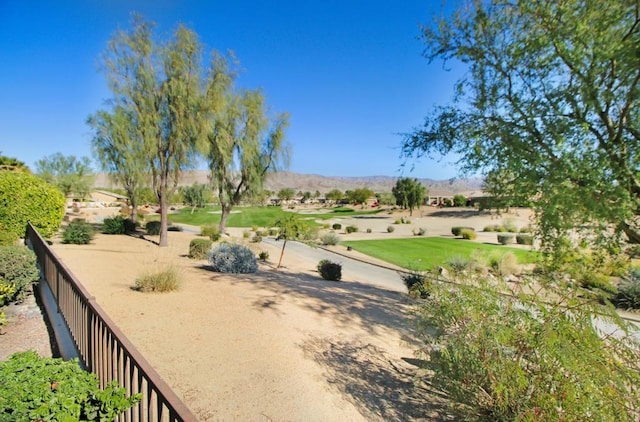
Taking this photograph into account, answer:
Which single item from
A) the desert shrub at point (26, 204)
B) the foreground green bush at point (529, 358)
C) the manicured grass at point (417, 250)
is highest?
the desert shrub at point (26, 204)

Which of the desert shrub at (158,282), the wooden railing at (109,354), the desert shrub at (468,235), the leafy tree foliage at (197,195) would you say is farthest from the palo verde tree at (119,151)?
the leafy tree foliage at (197,195)

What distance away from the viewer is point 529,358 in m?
3.53

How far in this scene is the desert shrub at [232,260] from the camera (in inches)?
484

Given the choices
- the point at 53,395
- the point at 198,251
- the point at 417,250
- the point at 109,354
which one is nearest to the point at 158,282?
the point at 109,354

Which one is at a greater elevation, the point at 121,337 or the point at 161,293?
the point at 121,337

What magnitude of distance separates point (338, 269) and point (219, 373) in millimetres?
10327

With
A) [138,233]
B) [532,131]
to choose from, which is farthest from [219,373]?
[138,233]

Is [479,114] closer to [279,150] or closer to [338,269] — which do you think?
[338,269]

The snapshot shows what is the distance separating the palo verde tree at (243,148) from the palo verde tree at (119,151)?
5605 millimetres

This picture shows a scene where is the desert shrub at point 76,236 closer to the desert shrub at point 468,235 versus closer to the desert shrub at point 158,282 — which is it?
the desert shrub at point 158,282

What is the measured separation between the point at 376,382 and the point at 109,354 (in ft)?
12.0

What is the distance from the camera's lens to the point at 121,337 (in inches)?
102

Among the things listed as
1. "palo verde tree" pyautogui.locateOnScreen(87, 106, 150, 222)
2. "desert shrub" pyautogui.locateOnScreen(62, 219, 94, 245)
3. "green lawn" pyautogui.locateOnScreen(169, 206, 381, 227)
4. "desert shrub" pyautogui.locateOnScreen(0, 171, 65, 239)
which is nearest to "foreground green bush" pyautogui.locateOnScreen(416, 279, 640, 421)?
"desert shrub" pyautogui.locateOnScreen(0, 171, 65, 239)

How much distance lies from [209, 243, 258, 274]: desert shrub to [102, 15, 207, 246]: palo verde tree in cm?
901
